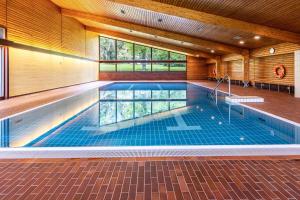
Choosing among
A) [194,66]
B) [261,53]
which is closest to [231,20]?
[261,53]

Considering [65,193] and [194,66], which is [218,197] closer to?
[65,193]

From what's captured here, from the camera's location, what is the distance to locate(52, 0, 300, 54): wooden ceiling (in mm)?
7520

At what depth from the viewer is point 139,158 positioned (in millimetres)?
3457

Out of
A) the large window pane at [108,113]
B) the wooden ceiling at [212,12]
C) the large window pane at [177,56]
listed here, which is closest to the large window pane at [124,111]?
the large window pane at [108,113]

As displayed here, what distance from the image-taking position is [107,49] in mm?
24938

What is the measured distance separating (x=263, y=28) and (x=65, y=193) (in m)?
8.93

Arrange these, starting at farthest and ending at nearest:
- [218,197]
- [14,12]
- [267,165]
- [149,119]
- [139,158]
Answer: [14,12]
[149,119]
[139,158]
[267,165]
[218,197]

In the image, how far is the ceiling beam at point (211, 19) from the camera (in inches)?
334

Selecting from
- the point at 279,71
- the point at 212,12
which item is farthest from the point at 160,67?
the point at 212,12

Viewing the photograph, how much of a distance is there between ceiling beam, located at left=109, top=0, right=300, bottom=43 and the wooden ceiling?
15 cm

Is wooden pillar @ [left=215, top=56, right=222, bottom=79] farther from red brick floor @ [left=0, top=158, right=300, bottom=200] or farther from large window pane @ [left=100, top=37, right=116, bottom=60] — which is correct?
red brick floor @ [left=0, top=158, right=300, bottom=200]

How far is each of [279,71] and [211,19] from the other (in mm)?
5700

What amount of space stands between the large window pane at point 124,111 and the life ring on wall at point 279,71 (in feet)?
24.0

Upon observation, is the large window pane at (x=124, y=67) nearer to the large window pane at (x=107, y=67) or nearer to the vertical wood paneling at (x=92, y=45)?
the large window pane at (x=107, y=67)
